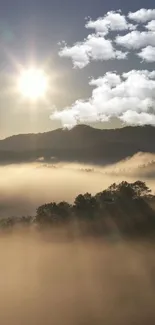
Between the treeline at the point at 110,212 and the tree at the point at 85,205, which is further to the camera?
the tree at the point at 85,205

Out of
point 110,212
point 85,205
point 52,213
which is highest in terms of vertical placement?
point 85,205

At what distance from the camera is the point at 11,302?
487 feet

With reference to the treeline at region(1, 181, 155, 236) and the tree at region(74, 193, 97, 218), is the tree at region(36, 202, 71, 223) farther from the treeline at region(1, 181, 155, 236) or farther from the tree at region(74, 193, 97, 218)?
the tree at region(74, 193, 97, 218)

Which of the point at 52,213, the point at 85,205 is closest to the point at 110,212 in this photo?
the point at 85,205

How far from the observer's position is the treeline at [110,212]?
549 feet

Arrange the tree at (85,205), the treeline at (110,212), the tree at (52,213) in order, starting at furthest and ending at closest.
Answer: the tree at (85,205)
the tree at (52,213)
the treeline at (110,212)

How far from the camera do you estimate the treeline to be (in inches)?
6590

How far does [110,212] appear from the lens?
168 metres

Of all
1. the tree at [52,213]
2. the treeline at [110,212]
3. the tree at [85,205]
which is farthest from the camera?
the tree at [85,205]

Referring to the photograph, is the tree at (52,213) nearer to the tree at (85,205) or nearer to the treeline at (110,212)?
the treeline at (110,212)

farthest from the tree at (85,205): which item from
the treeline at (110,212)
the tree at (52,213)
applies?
the tree at (52,213)

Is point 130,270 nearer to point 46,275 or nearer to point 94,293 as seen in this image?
point 94,293

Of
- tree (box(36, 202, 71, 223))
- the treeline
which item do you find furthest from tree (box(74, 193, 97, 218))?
tree (box(36, 202, 71, 223))

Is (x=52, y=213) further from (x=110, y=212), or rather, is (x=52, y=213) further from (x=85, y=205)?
(x=110, y=212)
